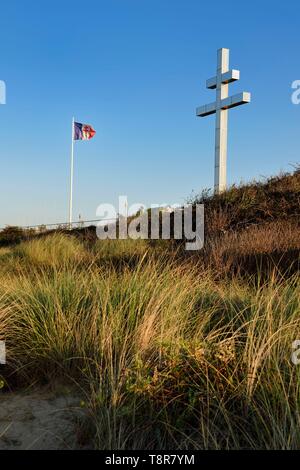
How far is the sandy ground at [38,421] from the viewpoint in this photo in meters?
2.71

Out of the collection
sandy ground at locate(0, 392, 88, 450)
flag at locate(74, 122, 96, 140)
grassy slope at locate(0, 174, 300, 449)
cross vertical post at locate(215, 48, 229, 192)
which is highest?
flag at locate(74, 122, 96, 140)

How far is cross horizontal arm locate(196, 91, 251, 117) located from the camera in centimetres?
1655

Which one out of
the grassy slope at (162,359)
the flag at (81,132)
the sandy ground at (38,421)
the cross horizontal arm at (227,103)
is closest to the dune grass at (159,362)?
the grassy slope at (162,359)

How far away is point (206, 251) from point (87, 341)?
6.12m

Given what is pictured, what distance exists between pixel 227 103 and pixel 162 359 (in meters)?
15.2

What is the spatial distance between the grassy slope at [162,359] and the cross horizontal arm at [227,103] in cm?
1262

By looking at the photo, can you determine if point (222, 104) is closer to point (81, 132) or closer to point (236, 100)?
point (236, 100)

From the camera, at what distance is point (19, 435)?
2.83 metres

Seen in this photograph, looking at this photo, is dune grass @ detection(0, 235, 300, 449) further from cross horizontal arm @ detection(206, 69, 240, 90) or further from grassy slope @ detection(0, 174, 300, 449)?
cross horizontal arm @ detection(206, 69, 240, 90)

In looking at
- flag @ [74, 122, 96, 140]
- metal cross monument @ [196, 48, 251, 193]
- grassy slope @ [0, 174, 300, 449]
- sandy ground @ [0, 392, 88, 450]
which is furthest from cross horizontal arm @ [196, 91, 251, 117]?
sandy ground @ [0, 392, 88, 450]

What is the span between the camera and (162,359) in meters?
3.25

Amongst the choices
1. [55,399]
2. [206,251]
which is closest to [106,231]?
[206,251]

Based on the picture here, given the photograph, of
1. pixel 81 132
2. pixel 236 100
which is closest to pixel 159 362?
pixel 236 100

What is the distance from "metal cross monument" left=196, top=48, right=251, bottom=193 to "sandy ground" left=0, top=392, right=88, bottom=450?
13.7 metres
